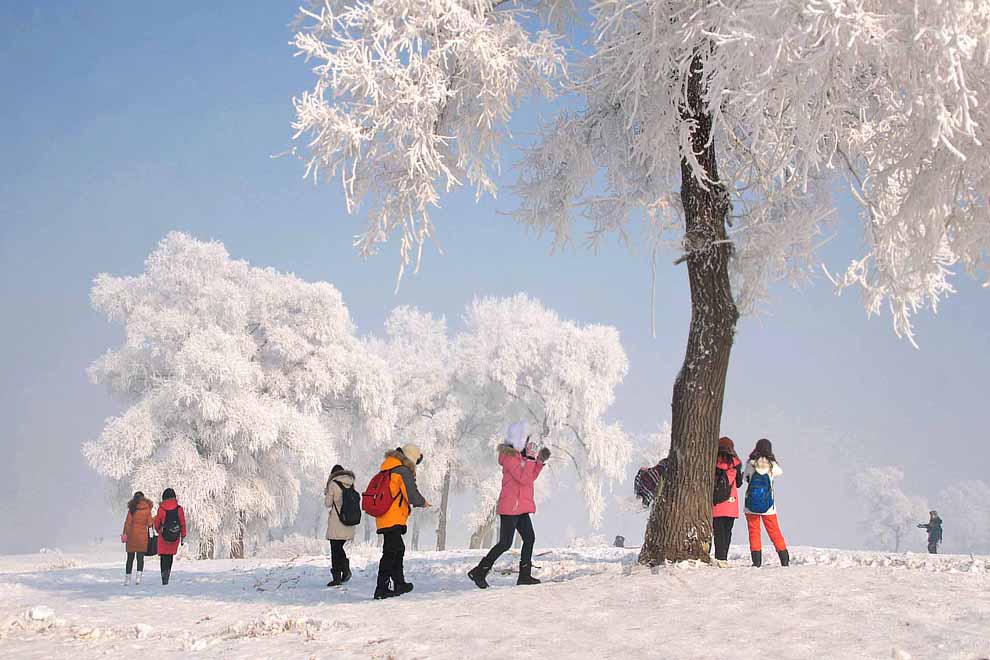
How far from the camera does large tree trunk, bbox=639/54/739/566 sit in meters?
10.3

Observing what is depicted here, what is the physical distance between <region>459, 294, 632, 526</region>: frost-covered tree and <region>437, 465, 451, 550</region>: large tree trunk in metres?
4.13

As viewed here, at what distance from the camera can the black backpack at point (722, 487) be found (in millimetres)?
11109

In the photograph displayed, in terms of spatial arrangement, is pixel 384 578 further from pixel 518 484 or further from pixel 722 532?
pixel 722 532

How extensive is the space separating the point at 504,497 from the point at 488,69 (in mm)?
5189

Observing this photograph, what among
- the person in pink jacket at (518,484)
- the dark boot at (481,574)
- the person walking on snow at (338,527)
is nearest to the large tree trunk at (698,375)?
the person in pink jacket at (518,484)

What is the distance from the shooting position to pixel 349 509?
12.4 meters

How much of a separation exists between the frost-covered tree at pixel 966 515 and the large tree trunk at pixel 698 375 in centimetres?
6467

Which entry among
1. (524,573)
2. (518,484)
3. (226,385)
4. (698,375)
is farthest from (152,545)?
(226,385)

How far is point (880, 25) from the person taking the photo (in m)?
6.54

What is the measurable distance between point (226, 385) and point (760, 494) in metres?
18.8

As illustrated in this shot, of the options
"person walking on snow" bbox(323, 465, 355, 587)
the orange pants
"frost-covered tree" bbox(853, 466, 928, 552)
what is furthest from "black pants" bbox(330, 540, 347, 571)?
"frost-covered tree" bbox(853, 466, 928, 552)

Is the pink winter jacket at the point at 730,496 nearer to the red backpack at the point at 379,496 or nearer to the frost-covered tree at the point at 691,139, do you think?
the frost-covered tree at the point at 691,139

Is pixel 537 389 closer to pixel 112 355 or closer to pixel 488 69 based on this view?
pixel 112 355

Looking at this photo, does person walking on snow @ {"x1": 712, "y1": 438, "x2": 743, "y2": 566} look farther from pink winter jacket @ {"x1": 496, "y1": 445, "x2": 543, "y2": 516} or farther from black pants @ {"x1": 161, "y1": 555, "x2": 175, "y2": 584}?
black pants @ {"x1": 161, "y1": 555, "x2": 175, "y2": 584}
